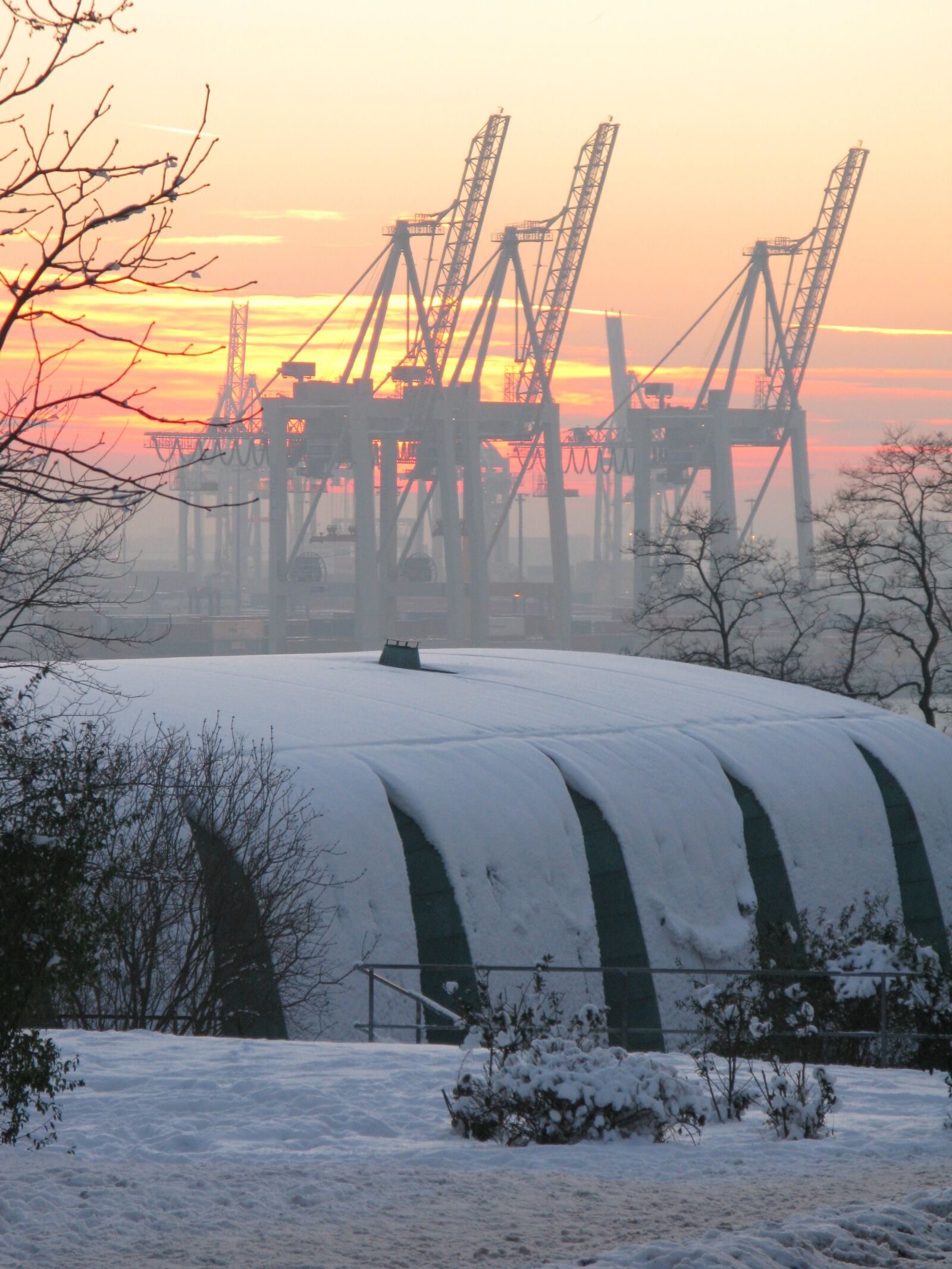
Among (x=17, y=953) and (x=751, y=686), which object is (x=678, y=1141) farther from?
(x=751, y=686)

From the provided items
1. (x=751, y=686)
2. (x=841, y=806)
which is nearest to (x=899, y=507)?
(x=751, y=686)

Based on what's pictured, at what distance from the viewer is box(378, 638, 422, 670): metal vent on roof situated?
27562mm

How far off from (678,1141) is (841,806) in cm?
1686

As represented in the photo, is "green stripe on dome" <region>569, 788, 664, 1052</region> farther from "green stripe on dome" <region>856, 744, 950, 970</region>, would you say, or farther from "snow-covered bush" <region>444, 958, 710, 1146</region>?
"snow-covered bush" <region>444, 958, 710, 1146</region>

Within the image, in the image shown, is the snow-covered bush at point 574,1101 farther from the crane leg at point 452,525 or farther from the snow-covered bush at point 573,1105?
the crane leg at point 452,525

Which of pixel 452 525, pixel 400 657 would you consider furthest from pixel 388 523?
pixel 400 657

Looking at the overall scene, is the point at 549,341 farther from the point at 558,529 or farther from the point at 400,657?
the point at 400,657

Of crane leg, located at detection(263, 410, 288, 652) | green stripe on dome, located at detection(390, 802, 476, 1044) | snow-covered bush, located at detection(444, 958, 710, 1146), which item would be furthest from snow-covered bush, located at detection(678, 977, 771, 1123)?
crane leg, located at detection(263, 410, 288, 652)

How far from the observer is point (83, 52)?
19.1 feet

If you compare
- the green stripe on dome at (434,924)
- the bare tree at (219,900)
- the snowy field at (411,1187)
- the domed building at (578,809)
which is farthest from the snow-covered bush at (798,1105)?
the green stripe on dome at (434,924)

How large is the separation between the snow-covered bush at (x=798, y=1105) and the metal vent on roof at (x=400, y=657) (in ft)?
63.6

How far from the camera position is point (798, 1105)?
7.90 metres

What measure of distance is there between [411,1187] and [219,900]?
1013 cm

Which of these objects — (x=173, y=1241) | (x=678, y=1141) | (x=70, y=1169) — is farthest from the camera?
(x=678, y=1141)
